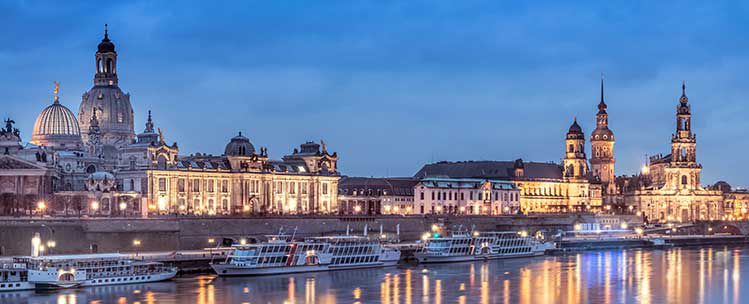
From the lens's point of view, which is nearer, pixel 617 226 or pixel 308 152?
pixel 308 152

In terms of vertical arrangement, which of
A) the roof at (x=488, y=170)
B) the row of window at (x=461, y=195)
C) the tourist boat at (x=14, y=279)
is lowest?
the tourist boat at (x=14, y=279)

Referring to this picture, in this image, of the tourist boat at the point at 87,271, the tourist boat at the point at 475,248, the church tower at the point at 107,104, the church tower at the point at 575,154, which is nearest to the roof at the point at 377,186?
the church tower at the point at 107,104

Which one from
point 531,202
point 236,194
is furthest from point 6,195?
point 531,202

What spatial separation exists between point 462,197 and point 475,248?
50.9 m

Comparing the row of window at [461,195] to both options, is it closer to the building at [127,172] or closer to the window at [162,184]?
the building at [127,172]

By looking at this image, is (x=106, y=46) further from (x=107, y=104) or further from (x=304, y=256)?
(x=304, y=256)

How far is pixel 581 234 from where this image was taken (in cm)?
13688

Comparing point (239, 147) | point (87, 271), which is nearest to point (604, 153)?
point (239, 147)

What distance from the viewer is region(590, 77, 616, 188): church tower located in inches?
7151

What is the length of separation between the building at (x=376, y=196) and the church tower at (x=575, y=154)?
34.6 metres

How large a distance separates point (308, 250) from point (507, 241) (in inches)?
955

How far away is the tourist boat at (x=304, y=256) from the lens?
263 ft

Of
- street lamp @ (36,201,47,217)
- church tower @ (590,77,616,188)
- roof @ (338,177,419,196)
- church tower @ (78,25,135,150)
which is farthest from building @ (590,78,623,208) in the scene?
street lamp @ (36,201,47,217)

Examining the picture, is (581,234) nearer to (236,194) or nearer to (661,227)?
(661,227)
